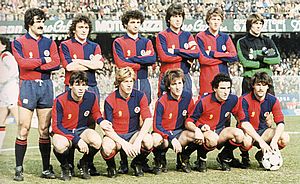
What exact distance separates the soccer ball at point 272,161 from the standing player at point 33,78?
6.61 ft

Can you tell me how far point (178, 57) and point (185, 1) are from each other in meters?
10.8

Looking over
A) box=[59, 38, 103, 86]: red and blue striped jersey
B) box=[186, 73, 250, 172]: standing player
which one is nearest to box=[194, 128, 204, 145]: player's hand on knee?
box=[186, 73, 250, 172]: standing player

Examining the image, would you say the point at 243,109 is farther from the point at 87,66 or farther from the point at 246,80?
the point at 87,66

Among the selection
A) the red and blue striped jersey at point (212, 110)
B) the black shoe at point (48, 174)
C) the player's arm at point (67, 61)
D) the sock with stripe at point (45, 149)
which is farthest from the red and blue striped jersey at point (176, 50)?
the black shoe at point (48, 174)

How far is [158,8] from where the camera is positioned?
16.7 metres

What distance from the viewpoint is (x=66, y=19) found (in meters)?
16.2

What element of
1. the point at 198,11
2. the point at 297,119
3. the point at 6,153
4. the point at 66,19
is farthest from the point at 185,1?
A: the point at 6,153

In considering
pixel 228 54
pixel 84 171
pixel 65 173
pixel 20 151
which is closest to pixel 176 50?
pixel 228 54

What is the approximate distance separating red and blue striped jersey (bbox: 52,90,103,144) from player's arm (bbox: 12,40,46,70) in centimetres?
36

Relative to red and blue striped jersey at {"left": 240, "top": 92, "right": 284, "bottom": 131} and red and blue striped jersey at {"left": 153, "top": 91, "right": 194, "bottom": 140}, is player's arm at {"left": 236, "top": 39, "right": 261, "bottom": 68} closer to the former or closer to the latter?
red and blue striped jersey at {"left": 240, "top": 92, "right": 284, "bottom": 131}

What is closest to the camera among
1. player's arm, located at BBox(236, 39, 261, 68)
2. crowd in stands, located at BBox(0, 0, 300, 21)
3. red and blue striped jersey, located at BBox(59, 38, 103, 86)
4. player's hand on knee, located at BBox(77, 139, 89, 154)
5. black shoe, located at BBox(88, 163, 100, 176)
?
player's hand on knee, located at BBox(77, 139, 89, 154)

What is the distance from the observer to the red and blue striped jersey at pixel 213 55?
637 centimetres

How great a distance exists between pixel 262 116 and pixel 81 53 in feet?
6.22

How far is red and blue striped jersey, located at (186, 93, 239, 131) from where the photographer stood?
229 inches
